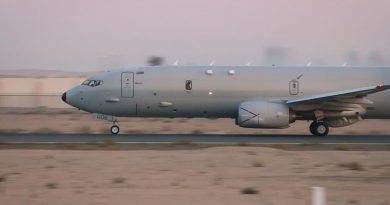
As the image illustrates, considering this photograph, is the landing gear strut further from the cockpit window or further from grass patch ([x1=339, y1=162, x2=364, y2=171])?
grass patch ([x1=339, y1=162, x2=364, y2=171])

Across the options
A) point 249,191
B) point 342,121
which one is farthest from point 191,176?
point 342,121

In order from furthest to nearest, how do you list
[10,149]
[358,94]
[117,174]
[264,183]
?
[358,94] < [10,149] < [117,174] < [264,183]

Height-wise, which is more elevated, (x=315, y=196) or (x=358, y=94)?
(x=358, y=94)

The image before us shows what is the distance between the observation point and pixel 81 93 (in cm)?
2970

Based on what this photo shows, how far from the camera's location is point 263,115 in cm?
2764

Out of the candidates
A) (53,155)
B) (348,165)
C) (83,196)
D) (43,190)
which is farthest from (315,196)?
(53,155)

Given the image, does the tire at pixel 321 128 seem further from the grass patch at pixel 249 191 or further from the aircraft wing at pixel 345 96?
the grass patch at pixel 249 191

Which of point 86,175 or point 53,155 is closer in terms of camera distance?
point 86,175

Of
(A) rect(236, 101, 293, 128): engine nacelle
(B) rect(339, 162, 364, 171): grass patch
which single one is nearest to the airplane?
(A) rect(236, 101, 293, 128): engine nacelle

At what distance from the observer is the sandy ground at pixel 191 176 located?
12.4 meters

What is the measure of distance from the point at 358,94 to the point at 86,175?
1614 cm

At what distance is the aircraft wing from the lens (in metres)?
27.4

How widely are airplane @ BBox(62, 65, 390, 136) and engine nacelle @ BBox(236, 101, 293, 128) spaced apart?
327 mm

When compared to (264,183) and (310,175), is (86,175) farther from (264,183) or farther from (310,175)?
(310,175)
